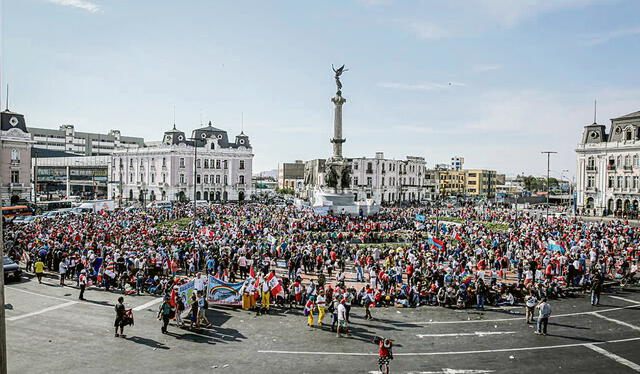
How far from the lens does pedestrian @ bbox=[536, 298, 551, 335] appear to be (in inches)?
606

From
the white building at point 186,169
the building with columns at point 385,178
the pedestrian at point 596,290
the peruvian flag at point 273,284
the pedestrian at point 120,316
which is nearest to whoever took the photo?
the pedestrian at point 120,316

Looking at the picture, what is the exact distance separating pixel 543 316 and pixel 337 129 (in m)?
46.5

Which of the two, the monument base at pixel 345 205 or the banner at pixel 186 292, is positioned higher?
the monument base at pixel 345 205

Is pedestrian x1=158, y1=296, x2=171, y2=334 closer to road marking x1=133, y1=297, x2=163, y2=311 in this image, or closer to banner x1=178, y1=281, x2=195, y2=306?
banner x1=178, y1=281, x2=195, y2=306

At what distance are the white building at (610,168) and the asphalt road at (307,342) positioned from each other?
55980 millimetres

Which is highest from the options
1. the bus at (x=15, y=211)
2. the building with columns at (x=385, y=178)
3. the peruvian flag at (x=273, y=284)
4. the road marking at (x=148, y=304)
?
the building with columns at (x=385, y=178)

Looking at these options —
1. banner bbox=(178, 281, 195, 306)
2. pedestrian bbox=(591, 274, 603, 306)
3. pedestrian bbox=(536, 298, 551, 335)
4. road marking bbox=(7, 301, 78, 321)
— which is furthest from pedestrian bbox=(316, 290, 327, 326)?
pedestrian bbox=(591, 274, 603, 306)

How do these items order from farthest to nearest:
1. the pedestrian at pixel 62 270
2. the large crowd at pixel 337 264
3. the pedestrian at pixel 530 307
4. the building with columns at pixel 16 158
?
the building with columns at pixel 16 158 < the pedestrian at pixel 62 270 < the large crowd at pixel 337 264 < the pedestrian at pixel 530 307

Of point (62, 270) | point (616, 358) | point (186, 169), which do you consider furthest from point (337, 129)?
point (616, 358)

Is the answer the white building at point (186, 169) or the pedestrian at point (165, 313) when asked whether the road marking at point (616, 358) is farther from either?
the white building at point (186, 169)

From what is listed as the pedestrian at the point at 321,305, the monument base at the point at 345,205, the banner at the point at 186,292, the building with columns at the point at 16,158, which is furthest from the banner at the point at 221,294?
the building with columns at the point at 16,158

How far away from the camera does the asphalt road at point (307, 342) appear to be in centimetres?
1264

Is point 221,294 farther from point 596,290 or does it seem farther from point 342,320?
point 596,290

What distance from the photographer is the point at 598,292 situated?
19.8 m
